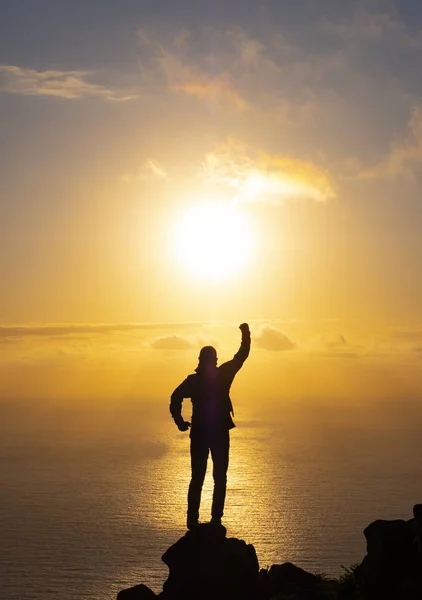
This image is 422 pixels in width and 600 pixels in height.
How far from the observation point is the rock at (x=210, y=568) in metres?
18.6

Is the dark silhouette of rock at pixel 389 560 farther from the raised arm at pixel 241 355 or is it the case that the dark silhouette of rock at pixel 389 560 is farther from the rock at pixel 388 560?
the raised arm at pixel 241 355

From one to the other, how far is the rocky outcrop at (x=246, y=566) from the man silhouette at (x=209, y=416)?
0.79 m

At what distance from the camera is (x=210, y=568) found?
735 inches

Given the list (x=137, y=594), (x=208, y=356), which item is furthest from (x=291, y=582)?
(x=208, y=356)

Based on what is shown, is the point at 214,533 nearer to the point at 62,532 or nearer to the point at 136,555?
the point at 136,555

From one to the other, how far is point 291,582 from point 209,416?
7547 millimetres

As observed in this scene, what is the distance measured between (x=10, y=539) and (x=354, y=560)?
87.2 m

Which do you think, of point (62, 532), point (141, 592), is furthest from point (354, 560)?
point (141, 592)

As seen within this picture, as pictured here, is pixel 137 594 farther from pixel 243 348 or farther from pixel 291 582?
pixel 243 348

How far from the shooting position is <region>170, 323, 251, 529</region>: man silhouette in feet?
64.6

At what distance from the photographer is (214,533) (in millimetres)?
19016

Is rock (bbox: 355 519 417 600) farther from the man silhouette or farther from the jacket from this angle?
the jacket

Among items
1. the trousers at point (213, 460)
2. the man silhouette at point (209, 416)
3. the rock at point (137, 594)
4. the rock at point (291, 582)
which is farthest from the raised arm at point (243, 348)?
the rock at point (291, 582)

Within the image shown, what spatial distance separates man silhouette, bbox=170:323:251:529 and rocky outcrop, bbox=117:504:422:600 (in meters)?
0.79
